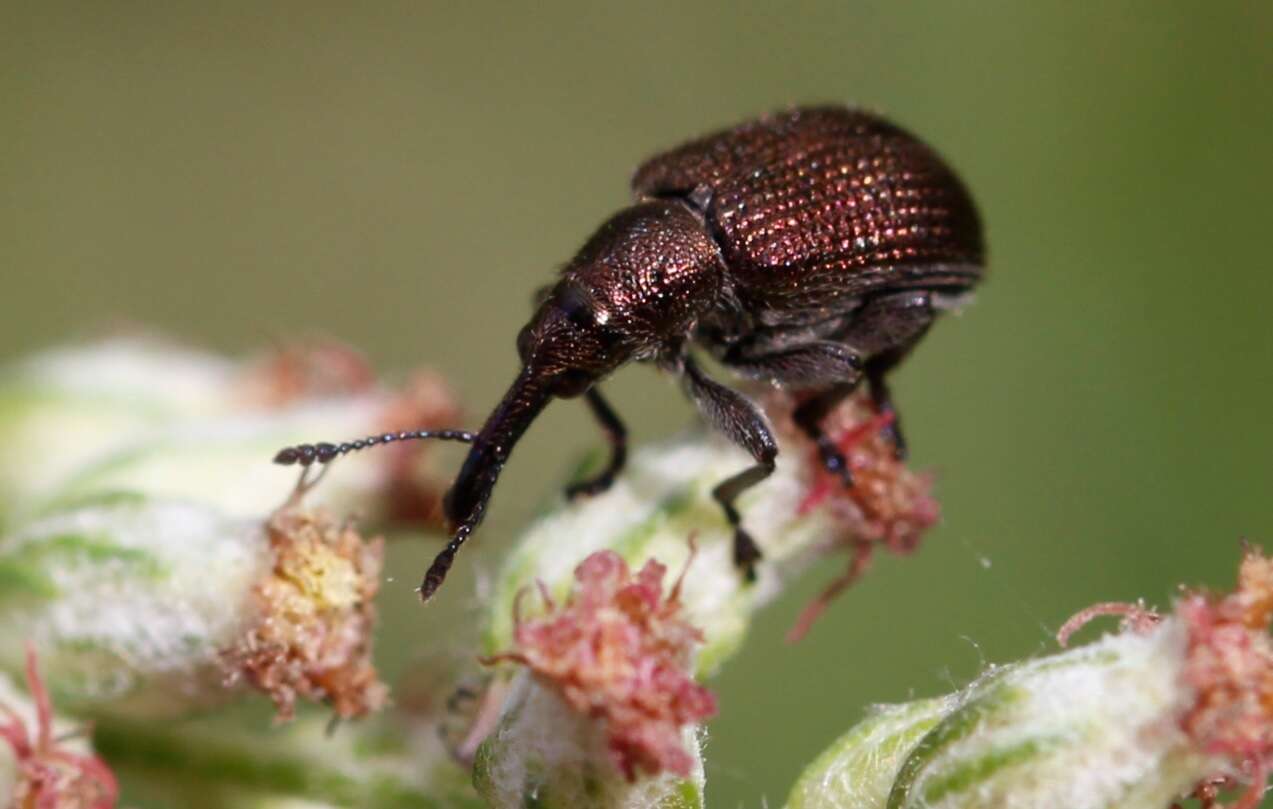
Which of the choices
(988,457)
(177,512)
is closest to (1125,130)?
(988,457)

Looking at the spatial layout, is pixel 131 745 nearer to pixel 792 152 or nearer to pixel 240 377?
pixel 240 377

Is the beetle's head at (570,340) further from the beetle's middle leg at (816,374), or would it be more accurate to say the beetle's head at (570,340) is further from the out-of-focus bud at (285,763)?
the out-of-focus bud at (285,763)

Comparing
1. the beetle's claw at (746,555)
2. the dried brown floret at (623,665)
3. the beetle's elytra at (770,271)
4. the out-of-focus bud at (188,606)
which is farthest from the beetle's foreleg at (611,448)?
the dried brown floret at (623,665)

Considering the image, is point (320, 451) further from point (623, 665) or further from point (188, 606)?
point (623, 665)

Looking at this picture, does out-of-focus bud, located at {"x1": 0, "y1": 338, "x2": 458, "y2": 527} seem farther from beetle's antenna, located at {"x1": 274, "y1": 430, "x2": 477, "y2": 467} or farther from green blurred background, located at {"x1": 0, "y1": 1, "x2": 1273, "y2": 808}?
green blurred background, located at {"x1": 0, "y1": 1, "x2": 1273, "y2": 808}

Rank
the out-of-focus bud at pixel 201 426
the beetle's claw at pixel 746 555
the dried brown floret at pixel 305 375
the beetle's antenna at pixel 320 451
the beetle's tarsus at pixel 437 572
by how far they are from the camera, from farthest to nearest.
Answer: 1. the dried brown floret at pixel 305 375
2. the out-of-focus bud at pixel 201 426
3. the beetle's claw at pixel 746 555
4. the beetle's antenna at pixel 320 451
5. the beetle's tarsus at pixel 437 572
